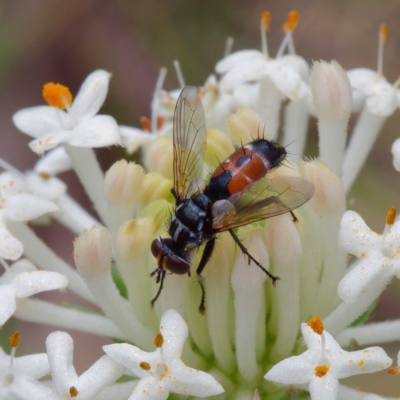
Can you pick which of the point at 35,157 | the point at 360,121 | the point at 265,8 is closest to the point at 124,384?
the point at 360,121

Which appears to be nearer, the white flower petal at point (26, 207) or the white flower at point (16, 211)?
the white flower at point (16, 211)

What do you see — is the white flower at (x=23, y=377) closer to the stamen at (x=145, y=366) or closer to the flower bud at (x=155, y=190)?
the stamen at (x=145, y=366)

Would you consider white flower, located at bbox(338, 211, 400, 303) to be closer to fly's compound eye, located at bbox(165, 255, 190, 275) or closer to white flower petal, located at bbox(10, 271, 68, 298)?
fly's compound eye, located at bbox(165, 255, 190, 275)

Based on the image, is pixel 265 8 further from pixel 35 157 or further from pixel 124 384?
pixel 124 384

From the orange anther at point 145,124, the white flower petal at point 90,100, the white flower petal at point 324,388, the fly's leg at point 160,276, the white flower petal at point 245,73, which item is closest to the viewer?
the white flower petal at point 324,388

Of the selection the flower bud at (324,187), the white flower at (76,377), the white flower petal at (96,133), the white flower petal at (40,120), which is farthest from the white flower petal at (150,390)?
the white flower petal at (40,120)

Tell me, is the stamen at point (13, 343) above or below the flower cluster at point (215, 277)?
below

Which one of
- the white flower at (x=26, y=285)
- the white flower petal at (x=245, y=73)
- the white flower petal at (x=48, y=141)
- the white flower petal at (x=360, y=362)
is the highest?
the white flower petal at (x=245, y=73)
